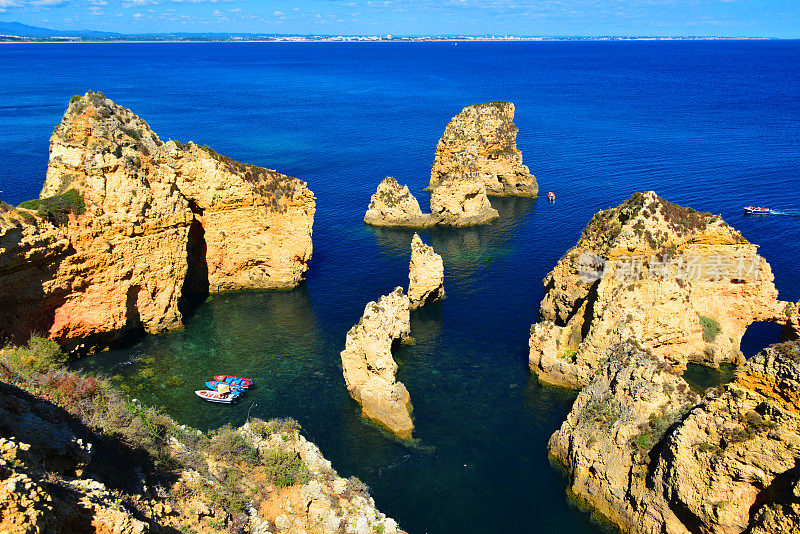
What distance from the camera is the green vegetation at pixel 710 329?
40938 millimetres

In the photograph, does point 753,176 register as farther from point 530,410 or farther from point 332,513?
point 332,513

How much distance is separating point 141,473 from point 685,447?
21.7 m

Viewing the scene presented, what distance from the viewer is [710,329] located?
41.0 meters

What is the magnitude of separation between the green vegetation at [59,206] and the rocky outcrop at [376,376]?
871 inches

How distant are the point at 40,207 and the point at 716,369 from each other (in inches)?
1936

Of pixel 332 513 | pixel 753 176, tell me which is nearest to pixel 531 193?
pixel 753 176

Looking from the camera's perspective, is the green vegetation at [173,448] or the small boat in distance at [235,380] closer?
the green vegetation at [173,448]

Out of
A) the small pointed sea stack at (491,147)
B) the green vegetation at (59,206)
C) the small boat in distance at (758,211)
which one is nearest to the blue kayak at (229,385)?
the green vegetation at (59,206)

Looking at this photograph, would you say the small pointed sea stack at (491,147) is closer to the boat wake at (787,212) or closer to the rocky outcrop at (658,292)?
the boat wake at (787,212)

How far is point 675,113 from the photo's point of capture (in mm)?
146250

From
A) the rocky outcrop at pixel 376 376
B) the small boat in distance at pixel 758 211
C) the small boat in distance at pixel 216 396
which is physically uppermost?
the small boat in distance at pixel 758 211

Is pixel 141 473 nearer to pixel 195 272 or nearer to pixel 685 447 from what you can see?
pixel 685 447

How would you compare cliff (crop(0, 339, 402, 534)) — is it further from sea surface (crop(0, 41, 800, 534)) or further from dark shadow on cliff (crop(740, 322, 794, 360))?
dark shadow on cliff (crop(740, 322, 794, 360))

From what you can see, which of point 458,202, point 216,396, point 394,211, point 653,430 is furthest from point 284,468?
point 458,202
